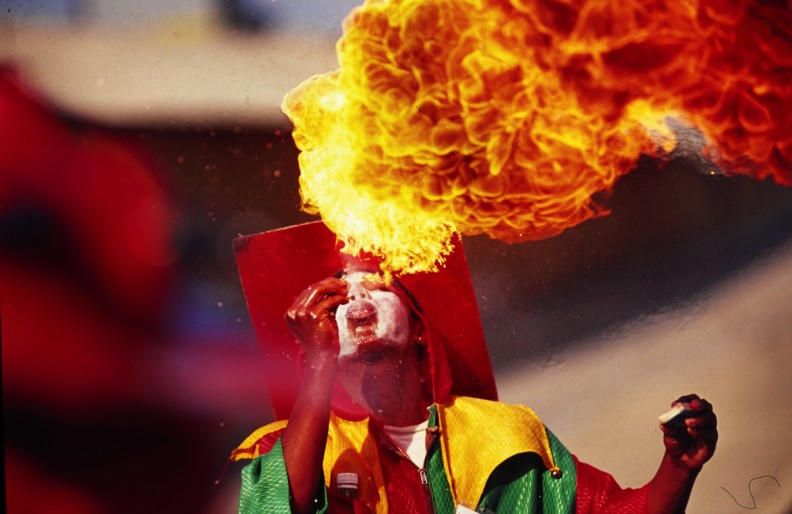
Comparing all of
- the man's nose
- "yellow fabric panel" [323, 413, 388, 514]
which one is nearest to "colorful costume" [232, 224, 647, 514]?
"yellow fabric panel" [323, 413, 388, 514]

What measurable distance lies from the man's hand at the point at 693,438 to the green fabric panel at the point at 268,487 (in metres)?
1.37

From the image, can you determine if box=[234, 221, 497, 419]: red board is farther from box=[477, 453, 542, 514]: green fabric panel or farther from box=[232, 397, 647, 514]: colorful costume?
box=[477, 453, 542, 514]: green fabric panel

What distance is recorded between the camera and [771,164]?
170 inches

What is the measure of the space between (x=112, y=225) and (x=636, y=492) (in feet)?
7.59

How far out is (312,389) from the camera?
13.0ft

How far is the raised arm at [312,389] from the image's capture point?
152 inches

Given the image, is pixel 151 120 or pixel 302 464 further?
pixel 151 120

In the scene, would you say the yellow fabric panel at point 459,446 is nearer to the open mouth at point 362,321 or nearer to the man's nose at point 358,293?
the open mouth at point 362,321

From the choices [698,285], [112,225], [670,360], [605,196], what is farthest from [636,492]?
[112,225]

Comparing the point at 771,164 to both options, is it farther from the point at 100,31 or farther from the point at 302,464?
the point at 100,31

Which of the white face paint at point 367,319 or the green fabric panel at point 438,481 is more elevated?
the white face paint at point 367,319

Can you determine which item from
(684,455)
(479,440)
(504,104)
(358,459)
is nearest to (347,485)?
(358,459)

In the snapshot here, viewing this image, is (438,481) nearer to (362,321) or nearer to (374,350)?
(374,350)

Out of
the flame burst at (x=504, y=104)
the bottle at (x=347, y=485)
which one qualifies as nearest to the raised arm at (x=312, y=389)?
the bottle at (x=347, y=485)
